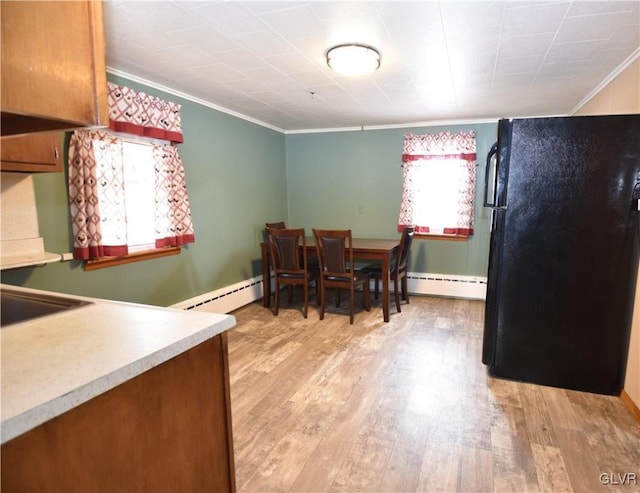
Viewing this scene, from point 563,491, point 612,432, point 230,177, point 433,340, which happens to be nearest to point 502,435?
point 563,491

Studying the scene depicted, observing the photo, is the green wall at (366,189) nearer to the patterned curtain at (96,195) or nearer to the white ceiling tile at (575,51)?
the white ceiling tile at (575,51)

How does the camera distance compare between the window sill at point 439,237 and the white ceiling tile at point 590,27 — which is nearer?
the white ceiling tile at point 590,27

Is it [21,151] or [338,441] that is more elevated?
[21,151]

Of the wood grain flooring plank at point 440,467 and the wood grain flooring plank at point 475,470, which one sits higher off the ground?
the wood grain flooring plank at point 475,470

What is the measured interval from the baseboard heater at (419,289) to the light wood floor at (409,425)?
842 millimetres

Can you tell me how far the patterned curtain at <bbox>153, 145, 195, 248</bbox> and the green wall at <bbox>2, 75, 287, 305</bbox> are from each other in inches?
7.6

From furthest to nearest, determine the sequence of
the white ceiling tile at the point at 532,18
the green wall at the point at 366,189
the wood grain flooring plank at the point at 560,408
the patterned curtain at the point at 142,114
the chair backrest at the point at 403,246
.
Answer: the green wall at the point at 366,189 → the chair backrest at the point at 403,246 → the patterned curtain at the point at 142,114 → the wood grain flooring plank at the point at 560,408 → the white ceiling tile at the point at 532,18

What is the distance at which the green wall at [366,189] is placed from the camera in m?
4.39

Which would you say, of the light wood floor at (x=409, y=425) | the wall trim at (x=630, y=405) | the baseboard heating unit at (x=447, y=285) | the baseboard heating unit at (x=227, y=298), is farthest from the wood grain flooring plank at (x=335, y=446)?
the baseboard heating unit at (x=447, y=285)

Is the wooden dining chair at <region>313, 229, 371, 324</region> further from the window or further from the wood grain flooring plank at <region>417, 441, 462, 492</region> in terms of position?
the wood grain flooring plank at <region>417, 441, 462, 492</region>

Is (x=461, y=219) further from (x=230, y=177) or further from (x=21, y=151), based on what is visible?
(x=21, y=151)

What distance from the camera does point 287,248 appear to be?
372 cm

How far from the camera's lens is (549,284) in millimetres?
2334

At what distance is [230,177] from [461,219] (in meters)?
2.65
